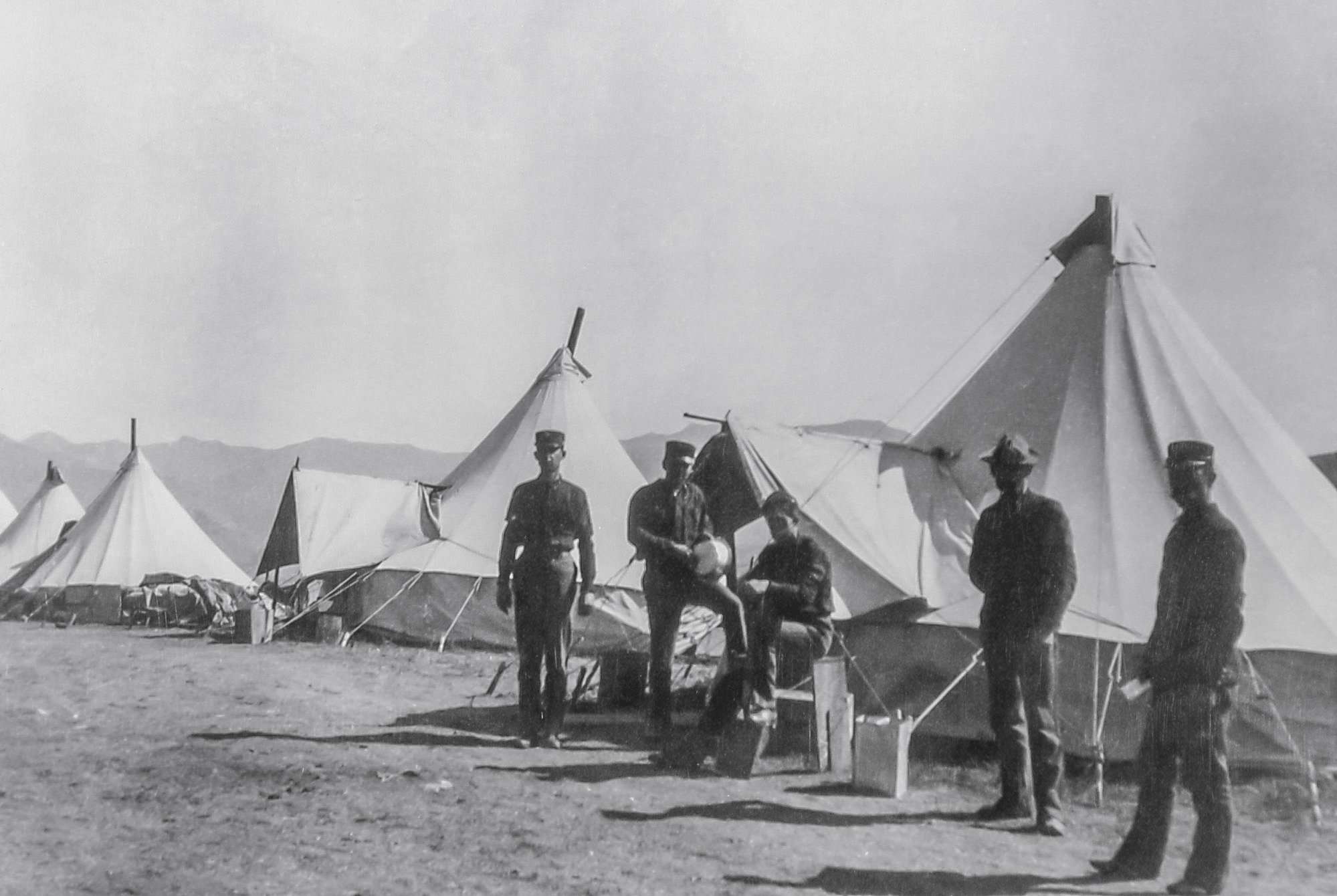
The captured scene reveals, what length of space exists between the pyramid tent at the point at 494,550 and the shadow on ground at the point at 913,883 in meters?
8.28

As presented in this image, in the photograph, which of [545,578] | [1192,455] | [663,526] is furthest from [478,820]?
[1192,455]

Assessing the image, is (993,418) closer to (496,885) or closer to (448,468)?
(496,885)

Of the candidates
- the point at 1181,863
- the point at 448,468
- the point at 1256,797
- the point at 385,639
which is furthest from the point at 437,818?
the point at 448,468

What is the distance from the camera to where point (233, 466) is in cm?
8275

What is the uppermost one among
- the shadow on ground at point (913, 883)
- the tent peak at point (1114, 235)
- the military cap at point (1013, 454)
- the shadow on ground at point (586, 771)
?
the tent peak at point (1114, 235)

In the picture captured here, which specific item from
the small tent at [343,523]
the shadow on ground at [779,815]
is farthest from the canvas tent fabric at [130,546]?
the shadow on ground at [779,815]

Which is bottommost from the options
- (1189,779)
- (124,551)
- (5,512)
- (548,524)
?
(1189,779)

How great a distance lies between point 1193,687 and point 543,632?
12.1ft

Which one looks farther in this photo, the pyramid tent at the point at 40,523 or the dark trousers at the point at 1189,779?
the pyramid tent at the point at 40,523

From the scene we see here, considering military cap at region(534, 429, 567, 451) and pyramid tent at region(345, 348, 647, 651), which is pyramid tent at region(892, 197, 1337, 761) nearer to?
military cap at region(534, 429, 567, 451)

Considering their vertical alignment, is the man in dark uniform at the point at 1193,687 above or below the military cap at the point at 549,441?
below

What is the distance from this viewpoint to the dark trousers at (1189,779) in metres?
4.33

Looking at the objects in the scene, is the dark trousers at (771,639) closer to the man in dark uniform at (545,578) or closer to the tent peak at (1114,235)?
the man in dark uniform at (545,578)

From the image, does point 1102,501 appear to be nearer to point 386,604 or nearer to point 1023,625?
point 1023,625
